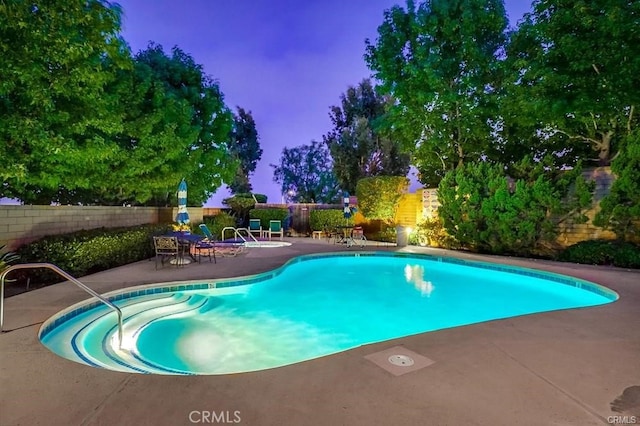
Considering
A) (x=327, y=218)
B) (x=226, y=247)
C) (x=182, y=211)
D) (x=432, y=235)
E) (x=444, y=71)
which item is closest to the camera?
(x=182, y=211)

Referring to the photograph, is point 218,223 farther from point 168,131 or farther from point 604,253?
point 604,253

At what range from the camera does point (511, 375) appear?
2.83 metres

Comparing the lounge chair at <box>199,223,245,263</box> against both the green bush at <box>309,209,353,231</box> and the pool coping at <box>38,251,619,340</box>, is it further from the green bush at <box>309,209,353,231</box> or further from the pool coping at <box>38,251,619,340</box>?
the green bush at <box>309,209,353,231</box>

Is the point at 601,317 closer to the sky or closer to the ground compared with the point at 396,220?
closer to the ground

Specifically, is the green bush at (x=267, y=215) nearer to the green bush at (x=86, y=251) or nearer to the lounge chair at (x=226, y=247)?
the lounge chair at (x=226, y=247)

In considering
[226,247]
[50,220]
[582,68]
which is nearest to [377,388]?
[50,220]

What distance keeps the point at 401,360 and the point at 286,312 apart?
3.70m

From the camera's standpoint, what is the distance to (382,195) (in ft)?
50.4

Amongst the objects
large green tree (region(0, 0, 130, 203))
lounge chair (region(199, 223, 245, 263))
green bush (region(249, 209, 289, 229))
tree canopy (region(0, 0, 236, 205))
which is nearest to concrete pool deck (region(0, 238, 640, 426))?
large green tree (region(0, 0, 130, 203))

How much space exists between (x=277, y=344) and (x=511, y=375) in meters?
3.21

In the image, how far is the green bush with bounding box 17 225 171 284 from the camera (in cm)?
657

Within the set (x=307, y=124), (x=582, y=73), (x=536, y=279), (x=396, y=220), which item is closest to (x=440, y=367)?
(x=536, y=279)

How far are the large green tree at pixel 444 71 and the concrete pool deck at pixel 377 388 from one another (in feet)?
35.8

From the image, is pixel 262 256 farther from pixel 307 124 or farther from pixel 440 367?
pixel 307 124
